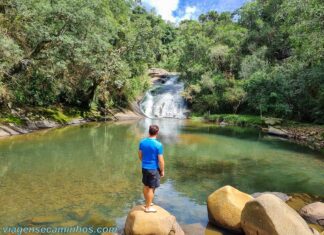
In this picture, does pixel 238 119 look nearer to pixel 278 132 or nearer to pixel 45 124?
pixel 278 132

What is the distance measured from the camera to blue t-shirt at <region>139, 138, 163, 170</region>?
772 centimetres

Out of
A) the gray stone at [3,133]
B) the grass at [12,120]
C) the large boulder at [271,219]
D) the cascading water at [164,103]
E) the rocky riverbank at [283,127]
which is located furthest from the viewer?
the cascading water at [164,103]

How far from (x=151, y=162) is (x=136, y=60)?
32246 millimetres

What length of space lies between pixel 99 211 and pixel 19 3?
69.4 feet

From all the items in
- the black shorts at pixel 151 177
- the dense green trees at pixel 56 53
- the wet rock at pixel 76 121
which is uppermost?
the dense green trees at pixel 56 53

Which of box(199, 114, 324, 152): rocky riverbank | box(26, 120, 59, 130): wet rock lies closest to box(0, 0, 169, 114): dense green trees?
box(26, 120, 59, 130): wet rock

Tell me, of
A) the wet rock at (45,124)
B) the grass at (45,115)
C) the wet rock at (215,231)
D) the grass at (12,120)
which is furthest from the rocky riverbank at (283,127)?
the grass at (12,120)

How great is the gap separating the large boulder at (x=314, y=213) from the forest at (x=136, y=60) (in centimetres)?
1091

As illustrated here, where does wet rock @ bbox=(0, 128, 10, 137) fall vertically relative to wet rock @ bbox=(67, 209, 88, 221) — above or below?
above

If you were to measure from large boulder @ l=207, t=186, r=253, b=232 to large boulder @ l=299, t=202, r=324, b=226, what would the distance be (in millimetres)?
1894

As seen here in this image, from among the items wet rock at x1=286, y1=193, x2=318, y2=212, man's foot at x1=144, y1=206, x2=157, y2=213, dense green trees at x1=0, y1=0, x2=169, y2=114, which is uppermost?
dense green trees at x1=0, y1=0, x2=169, y2=114

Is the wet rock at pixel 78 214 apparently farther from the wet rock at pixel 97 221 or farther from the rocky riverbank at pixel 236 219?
the rocky riverbank at pixel 236 219

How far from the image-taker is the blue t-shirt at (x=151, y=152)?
772cm

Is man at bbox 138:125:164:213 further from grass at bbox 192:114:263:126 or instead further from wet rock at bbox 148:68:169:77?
wet rock at bbox 148:68:169:77
